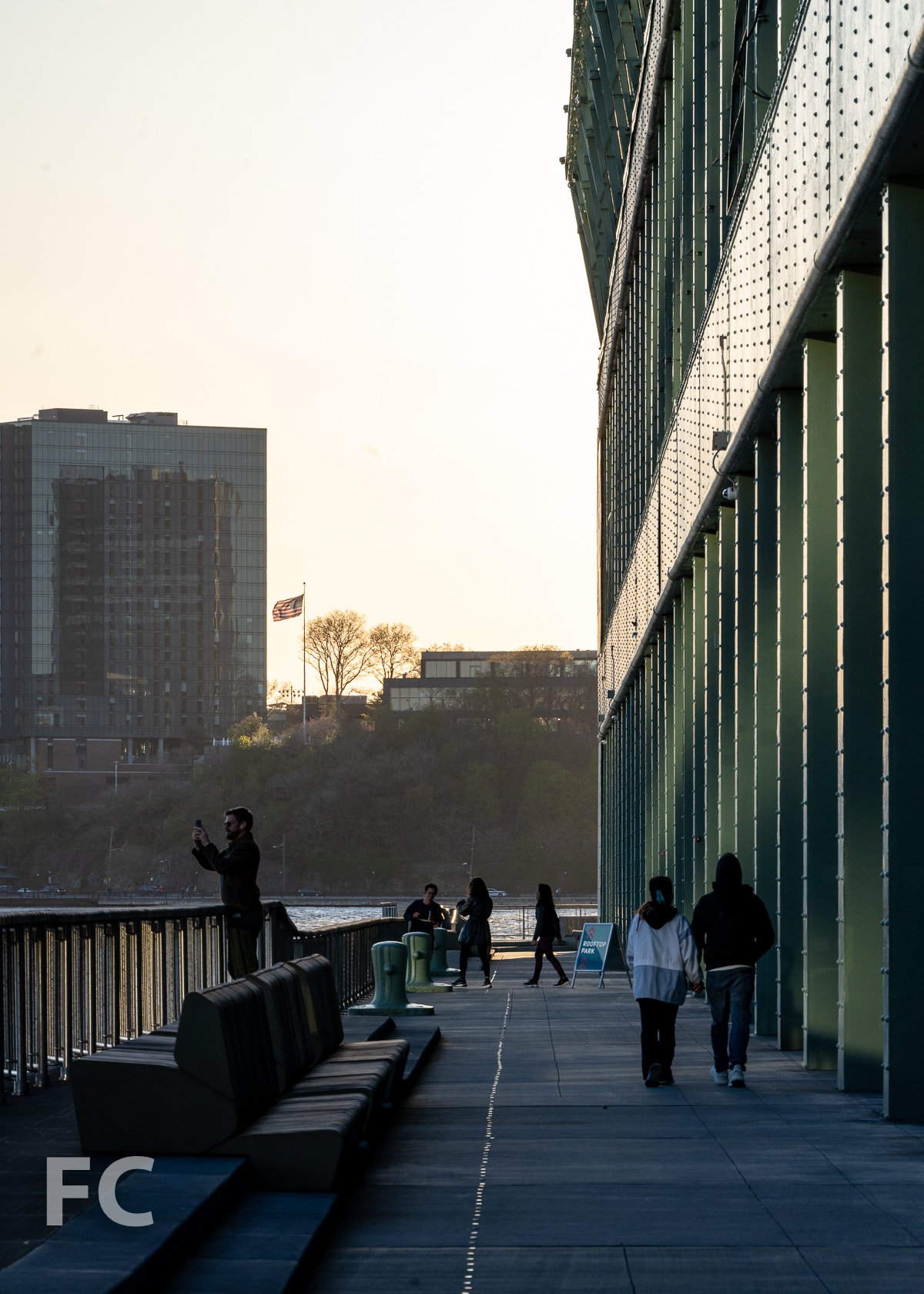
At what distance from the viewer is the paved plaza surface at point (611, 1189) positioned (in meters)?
7.29

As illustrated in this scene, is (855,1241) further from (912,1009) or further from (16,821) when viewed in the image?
(16,821)

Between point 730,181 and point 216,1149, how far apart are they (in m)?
14.8

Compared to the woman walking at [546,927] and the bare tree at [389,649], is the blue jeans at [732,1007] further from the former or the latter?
the bare tree at [389,649]

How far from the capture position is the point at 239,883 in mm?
14227

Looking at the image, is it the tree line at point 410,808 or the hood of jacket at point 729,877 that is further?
the tree line at point 410,808

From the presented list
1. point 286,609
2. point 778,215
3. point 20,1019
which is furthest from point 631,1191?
point 286,609

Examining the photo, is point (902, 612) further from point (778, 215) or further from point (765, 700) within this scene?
point (765, 700)

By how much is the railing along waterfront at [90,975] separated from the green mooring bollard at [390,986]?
3765mm

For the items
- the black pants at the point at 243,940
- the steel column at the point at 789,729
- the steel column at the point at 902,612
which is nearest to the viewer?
the steel column at the point at 902,612

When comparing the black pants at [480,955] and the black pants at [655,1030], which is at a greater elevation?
the black pants at [655,1030]

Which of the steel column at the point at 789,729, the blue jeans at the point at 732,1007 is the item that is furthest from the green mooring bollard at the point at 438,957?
the blue jeans at the point at 732,1007

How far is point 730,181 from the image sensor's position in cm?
2052

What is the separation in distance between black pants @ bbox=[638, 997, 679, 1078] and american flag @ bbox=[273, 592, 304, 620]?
448ft

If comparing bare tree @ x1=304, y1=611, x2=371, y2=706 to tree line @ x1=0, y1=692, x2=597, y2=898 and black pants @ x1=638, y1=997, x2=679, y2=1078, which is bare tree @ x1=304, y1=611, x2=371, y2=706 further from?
black pants @ x1=638, y1=997, x2=679, y2=1078
